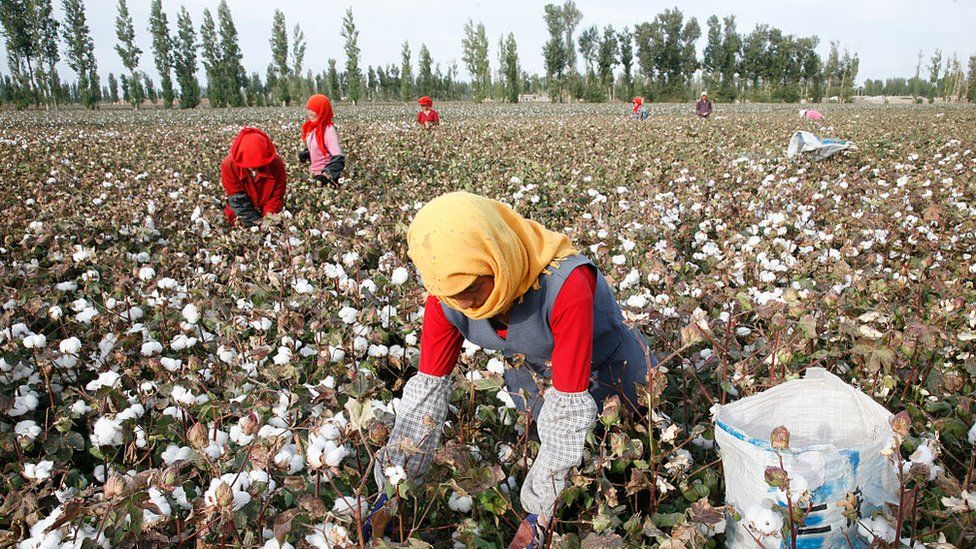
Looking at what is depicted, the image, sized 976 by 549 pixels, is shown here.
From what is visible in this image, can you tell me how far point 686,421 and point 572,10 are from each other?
2254 inches

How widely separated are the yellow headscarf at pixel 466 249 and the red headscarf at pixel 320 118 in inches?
176

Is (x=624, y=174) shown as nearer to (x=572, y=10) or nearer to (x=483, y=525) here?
(x=483, y=525)

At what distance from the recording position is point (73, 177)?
5.93 meters

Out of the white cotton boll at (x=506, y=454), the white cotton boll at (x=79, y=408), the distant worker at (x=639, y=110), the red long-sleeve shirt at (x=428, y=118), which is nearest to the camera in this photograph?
the white cotton boll at (x=506, y=454)

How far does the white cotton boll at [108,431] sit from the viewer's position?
1509 mm

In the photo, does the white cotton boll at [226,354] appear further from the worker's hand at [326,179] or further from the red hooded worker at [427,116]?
the red hooded worker at [427,116]

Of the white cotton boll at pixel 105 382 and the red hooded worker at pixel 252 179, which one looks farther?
the red hooded worker at pixel 252 179

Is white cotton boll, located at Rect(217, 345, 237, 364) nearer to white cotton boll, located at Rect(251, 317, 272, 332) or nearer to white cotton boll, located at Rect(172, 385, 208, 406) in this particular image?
white cotton boll, located at Rect(251, 317, 272, 332)

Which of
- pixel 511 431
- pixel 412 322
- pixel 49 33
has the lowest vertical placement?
pixel 511 431

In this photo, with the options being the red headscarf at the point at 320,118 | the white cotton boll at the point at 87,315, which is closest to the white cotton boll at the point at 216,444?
the white cotton boll at the point at 87,315

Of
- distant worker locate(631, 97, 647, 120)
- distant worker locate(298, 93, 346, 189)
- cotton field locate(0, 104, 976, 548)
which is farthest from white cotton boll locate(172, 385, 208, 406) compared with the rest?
distant worker locate(631, 97, 647, 120)

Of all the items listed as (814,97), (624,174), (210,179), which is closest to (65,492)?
(210,179)

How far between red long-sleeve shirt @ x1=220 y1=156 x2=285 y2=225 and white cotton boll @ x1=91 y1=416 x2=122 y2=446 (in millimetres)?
2953

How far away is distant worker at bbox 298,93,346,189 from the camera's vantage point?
17.6 ft
